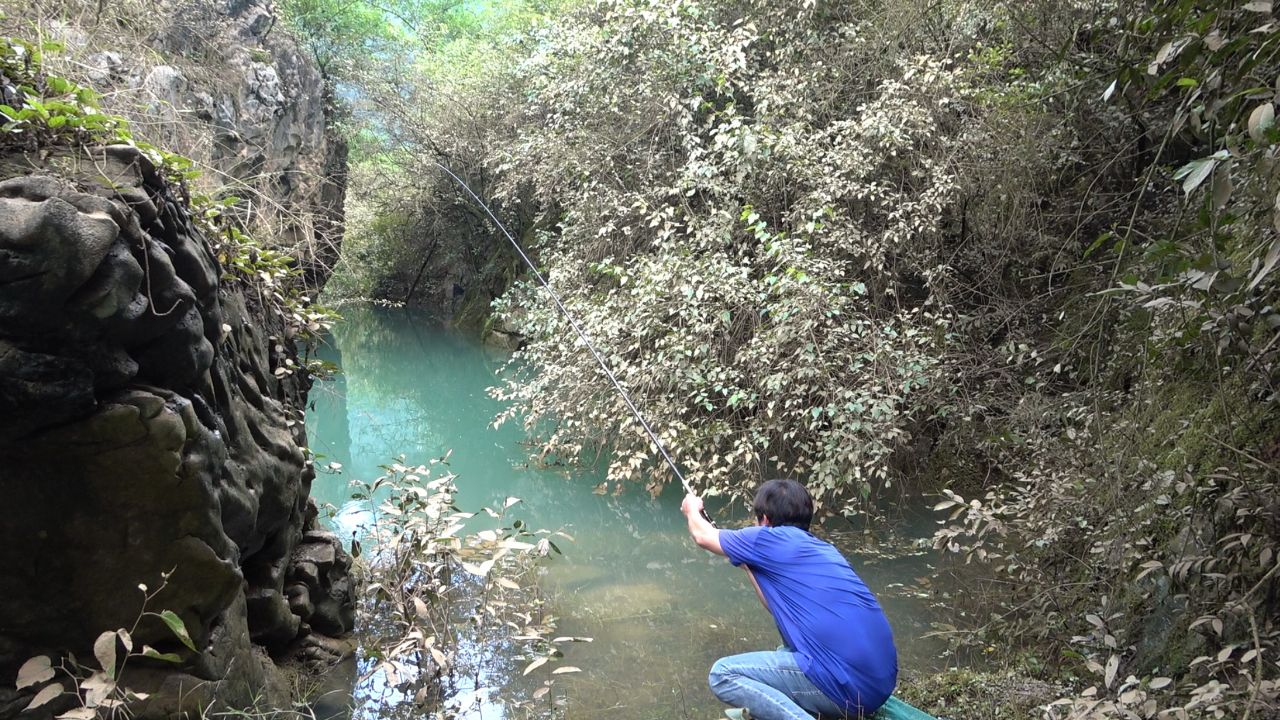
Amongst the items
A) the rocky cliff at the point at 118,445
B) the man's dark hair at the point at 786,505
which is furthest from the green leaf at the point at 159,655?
the man's dark hair at the point at 786,505

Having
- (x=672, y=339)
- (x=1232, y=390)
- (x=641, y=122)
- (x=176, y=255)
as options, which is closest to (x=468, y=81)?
(x=641, y=122)

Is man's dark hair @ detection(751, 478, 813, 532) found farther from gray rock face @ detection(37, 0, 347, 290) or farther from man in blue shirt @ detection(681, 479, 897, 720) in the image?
gray rock face @ detection(37, 0, 347, 290)

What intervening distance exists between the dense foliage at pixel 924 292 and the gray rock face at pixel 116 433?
134 inches

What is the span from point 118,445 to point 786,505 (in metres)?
2.46

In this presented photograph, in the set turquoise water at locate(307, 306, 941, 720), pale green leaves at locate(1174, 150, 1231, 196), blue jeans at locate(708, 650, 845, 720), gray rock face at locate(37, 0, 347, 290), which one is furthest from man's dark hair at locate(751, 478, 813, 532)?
gray rock face at locate(37, 0, 347, 290)

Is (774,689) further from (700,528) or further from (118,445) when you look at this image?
(118,445)

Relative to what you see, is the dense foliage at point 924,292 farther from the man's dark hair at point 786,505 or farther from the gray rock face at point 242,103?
the gray rock face at point 242,103

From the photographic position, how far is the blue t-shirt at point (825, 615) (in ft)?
9.90

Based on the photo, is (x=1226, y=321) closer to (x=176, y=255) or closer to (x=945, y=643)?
(x=945, y=643)

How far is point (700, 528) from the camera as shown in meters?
3.56

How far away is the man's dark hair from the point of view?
3330 millimetres

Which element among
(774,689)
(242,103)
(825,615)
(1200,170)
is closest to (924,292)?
(825,615)

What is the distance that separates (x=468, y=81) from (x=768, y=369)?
38.9 feet

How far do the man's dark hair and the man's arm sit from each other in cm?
23
